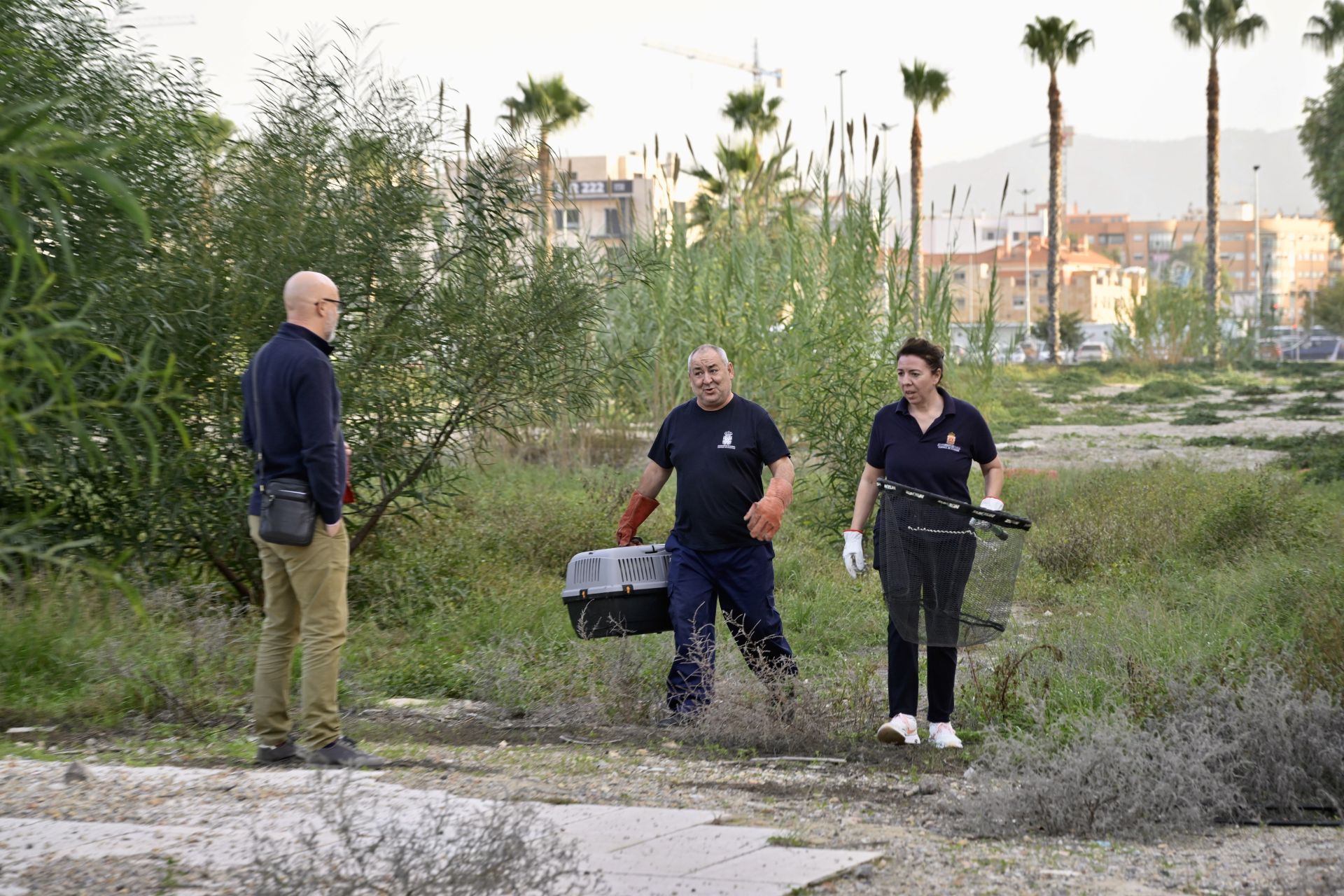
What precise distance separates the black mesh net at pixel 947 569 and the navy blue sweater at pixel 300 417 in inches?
94.8

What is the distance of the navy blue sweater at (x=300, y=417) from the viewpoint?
5.26m

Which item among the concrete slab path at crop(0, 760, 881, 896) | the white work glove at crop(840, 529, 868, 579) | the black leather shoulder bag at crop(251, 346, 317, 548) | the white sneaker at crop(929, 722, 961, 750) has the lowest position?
the white sneaker at crop(929, 722, 961, 750)

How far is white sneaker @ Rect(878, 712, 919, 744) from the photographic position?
6.06m

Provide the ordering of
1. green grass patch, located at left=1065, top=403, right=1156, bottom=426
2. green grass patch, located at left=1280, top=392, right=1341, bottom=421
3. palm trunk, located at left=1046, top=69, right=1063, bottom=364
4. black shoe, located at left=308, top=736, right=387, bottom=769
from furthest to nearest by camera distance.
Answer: palm trunk, located at left=1046, top=69, right=1063, bottom=364 → green grass patch, located at left=1065, top=403, right=1156, bottom=426 → green grass patch, located at left=1280, top=392, right=1341, bottom=421 → black shoe, located at left=308, top=736, right=387, bottom=769

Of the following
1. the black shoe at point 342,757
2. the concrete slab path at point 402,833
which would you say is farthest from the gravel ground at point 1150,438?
the concrete slab path at point 402,833

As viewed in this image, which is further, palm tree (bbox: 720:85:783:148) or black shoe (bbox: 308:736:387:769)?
palm tree (bbox: 720:85:783:148)

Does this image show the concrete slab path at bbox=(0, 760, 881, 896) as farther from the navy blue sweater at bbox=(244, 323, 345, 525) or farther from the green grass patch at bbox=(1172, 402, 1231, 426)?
the green grass patch at bbox=(1172, 402, 1231, 426)

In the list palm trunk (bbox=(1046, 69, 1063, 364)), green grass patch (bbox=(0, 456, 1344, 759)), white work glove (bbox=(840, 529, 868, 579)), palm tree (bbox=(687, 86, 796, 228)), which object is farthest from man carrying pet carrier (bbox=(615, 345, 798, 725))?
palm trunk (bbox=(1046, 69, 1063, 364))

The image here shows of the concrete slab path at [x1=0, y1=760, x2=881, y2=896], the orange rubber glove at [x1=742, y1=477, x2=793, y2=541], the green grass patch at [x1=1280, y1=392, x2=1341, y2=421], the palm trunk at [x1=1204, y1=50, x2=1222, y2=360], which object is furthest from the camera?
the palm trunk at [x1=1204, y1=50, x2=1222, y2=360]

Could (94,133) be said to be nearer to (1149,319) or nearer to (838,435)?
(838,435)

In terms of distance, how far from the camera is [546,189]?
9.81 m

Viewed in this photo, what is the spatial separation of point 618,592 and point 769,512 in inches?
36.0

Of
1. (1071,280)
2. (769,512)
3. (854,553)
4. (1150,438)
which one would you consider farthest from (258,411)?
(1071,280)

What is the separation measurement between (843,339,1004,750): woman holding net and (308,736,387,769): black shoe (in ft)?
7.58
